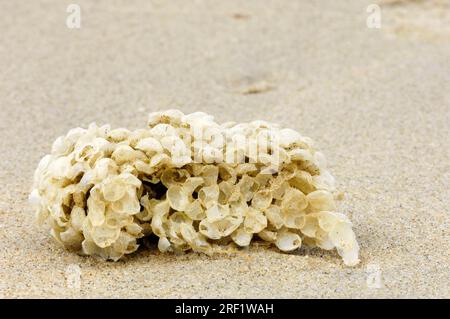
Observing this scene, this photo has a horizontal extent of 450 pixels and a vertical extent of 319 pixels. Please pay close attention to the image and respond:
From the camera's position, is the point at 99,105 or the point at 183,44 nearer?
the point at 99,105

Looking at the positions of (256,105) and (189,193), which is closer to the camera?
(189,193)

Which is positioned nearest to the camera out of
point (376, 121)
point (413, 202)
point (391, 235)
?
point (391, 235)

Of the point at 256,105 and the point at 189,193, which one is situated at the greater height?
the point at 256,105
